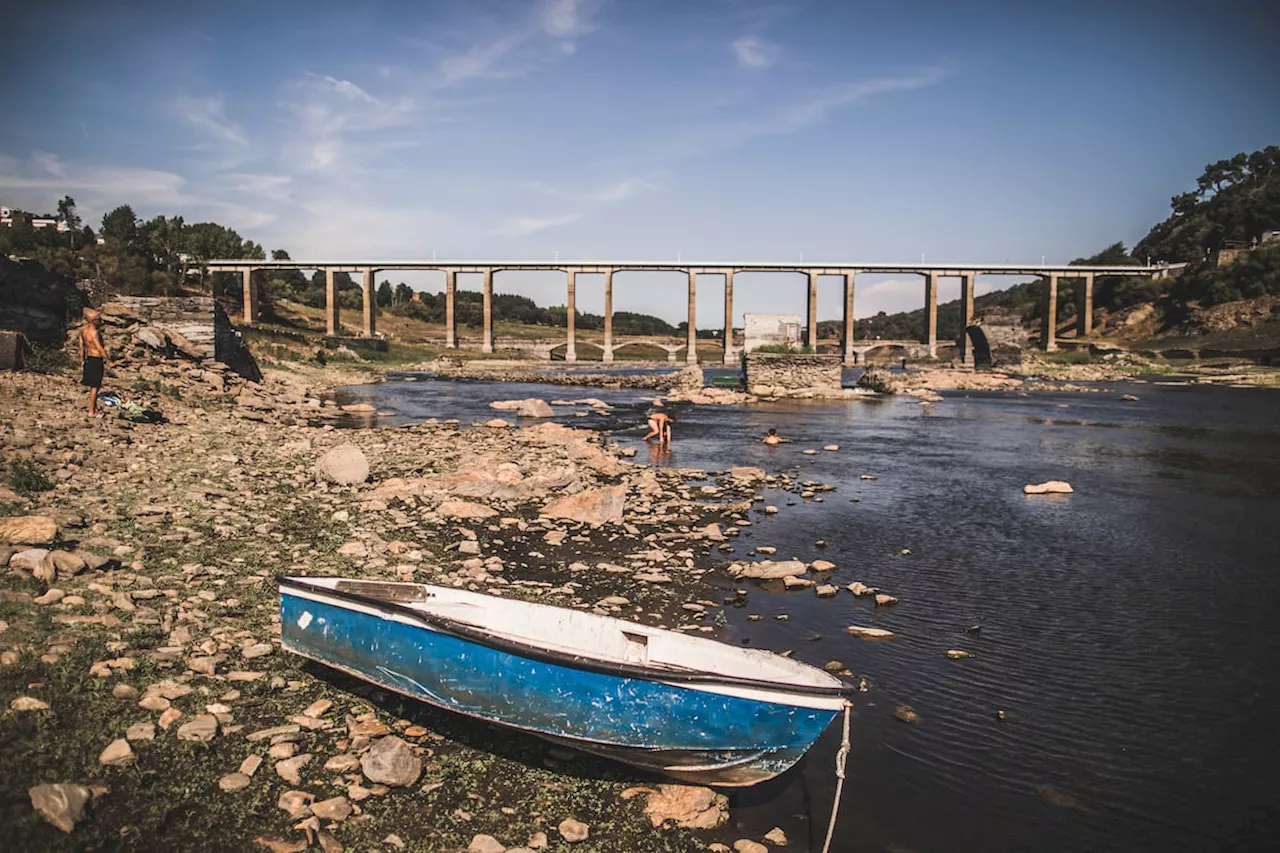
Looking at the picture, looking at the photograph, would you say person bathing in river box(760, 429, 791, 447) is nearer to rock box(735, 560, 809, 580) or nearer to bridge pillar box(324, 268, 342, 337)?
rock box(735, 560, 809, 580)

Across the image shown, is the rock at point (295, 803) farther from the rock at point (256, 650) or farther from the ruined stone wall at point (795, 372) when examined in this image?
the ruined stone wall at point (795, 372)

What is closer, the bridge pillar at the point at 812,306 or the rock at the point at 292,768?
the rock at the point at 292,768

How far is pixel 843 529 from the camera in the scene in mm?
13039

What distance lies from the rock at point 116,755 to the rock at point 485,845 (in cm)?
230

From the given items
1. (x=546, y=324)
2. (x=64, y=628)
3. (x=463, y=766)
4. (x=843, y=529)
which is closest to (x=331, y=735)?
(x=463, y=766)

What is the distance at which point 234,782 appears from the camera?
476 cm

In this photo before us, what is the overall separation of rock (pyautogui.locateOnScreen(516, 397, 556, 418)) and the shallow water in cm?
1180

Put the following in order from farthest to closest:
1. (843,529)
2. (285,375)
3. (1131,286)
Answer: (1131,286) < (285,375) < (843,529)

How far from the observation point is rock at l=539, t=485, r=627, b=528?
12.3 m

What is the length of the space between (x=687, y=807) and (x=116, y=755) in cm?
373

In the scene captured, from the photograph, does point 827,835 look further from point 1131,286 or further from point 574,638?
point 1131,286

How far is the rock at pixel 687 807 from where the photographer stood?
499 centimetres

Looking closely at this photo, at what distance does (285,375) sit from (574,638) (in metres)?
37.9

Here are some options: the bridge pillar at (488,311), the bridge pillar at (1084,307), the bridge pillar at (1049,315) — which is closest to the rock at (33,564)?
the bridge pillar at (488,311)
